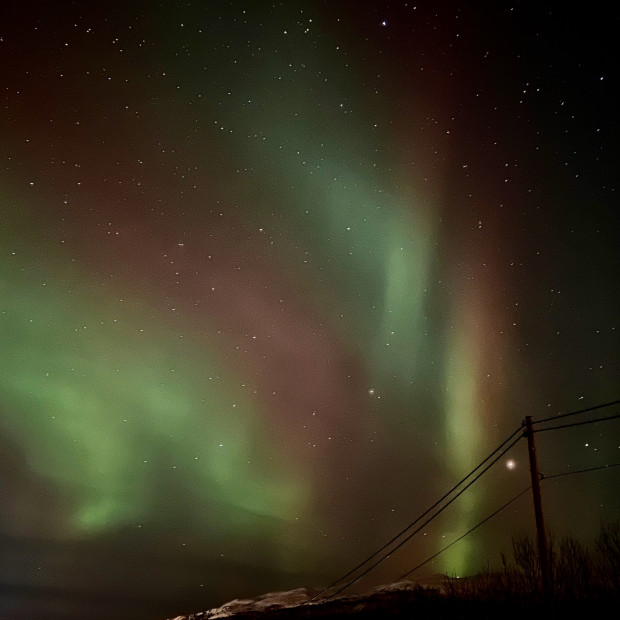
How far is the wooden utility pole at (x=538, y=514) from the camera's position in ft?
37.8

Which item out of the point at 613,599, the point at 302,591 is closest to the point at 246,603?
the point at 302,591

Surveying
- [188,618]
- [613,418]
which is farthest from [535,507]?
[188,618]

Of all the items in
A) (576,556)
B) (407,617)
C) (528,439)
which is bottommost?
(407,617)

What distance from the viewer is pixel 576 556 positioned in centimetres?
3875

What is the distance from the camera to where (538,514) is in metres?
11.9

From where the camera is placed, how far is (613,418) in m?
10.9

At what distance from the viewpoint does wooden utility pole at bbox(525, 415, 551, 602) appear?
11508 millimetres

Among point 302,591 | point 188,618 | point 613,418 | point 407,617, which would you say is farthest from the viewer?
point 302,591

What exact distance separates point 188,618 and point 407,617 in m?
84.8

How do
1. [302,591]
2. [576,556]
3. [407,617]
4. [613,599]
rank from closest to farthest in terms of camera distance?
1. [613,599]
2. [576,556]
3. [407,617]
4. [302,591]

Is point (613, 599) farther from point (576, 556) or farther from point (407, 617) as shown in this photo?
point (407, 617)

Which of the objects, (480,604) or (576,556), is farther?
(480,604)

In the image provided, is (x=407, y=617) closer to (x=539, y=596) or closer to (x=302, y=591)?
(x=539, y=596)

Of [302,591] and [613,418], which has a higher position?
[613,418]
